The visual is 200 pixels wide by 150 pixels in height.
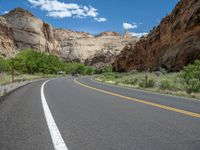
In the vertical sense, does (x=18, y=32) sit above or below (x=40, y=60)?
above

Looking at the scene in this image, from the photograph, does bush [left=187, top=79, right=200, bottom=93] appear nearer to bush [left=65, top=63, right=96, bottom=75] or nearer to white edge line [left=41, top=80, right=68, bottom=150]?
white edge line [left=41, top=80, right=68, bottom=150]

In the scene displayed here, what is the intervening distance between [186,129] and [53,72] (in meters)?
108

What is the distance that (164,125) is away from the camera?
6.90m

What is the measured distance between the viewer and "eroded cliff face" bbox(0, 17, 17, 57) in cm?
Answer: 13201

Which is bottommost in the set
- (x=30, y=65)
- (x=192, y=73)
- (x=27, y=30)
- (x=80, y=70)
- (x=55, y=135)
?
(x=80, y=70)

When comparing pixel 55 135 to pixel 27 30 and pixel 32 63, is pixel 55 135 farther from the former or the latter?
pixel 27 30

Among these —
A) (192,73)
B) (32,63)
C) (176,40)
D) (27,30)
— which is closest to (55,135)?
(192,73)

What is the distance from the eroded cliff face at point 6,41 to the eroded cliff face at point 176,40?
7919cm

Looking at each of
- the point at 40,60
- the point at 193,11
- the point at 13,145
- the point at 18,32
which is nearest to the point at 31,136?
the point at 13,145

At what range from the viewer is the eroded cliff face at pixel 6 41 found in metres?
Answer: 132

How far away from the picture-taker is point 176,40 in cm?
4991

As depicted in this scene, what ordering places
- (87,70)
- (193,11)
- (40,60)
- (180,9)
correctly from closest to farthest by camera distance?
(193,11), (180,9), (40,60), (87,70)

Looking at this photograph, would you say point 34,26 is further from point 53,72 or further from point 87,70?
point 53,72

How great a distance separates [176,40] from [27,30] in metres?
128
